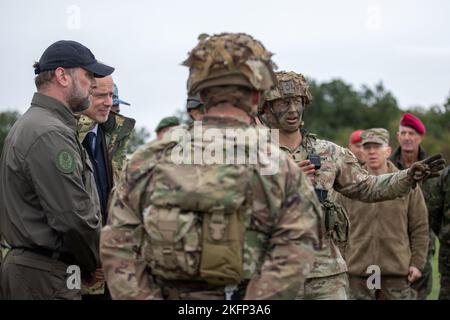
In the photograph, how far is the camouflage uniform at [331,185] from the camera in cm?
677

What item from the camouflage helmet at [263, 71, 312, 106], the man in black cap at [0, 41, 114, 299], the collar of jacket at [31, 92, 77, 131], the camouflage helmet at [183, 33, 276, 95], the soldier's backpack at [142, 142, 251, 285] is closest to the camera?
the soldier's backpack at [142, 142, 251, 285]

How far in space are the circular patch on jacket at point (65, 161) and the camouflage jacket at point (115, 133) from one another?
1.61m

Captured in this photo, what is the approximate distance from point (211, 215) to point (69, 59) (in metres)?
2.33

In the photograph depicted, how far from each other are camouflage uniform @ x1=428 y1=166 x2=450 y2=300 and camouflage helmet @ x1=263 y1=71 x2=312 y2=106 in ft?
14.3

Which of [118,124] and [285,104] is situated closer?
[285,104]

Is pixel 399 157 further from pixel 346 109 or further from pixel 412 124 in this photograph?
pixel 346 109

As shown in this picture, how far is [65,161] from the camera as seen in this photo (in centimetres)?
579

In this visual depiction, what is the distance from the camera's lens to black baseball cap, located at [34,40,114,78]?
634 cm

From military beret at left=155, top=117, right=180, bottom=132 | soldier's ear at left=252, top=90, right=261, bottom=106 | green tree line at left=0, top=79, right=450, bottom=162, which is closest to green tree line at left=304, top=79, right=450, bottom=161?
green tree line at left=0, top=79, right=450, bottom=162

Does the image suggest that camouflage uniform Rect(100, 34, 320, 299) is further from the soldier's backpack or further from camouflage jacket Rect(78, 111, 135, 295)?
camouflage jacket Rect(78, 111, 135, 295)

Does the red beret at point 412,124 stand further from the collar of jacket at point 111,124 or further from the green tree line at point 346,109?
the green tree line at point 346,109

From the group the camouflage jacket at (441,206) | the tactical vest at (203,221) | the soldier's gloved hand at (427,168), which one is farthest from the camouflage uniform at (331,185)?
the camouflage jacket at (441,206)

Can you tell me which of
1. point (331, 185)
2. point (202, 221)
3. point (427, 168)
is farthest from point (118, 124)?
point (202, 221)
